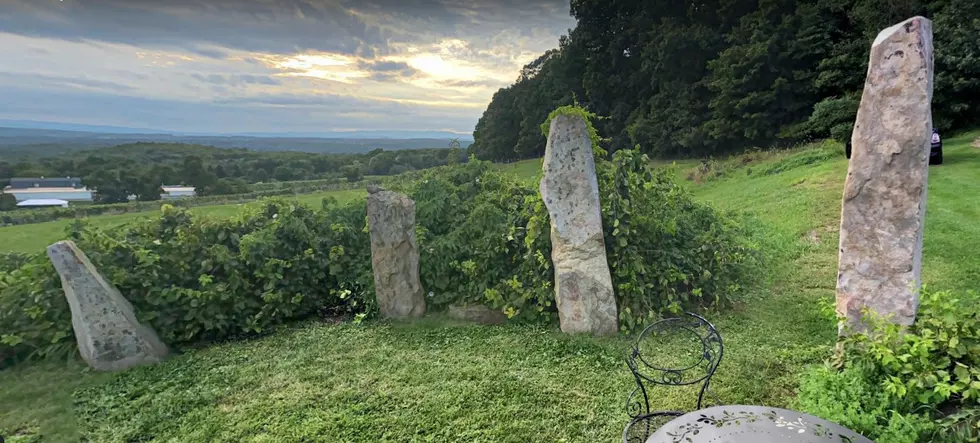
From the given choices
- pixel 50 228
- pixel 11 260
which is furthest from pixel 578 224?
pixel 11 260

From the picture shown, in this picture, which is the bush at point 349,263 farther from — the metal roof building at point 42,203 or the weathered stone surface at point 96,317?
the metal roof building at point 42,203

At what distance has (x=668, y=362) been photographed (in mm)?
4105

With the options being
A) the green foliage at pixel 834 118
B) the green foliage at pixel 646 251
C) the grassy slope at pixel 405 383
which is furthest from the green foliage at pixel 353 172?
the green foliage at pixel 834 118

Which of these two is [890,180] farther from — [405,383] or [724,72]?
[724,72]

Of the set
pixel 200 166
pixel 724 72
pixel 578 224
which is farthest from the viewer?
pixel 724 72

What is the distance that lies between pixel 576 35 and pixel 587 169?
22.8 meters

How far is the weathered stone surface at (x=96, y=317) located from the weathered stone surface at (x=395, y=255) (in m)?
2.13

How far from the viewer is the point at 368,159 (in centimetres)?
812

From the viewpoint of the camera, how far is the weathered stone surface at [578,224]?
4.55 metres

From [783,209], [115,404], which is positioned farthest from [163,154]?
[783,209]

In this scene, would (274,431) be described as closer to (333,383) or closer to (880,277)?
(333,383)

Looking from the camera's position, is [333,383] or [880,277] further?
[333,383]

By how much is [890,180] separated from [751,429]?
2017mm

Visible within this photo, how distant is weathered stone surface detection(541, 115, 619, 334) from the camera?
14.9 feet
